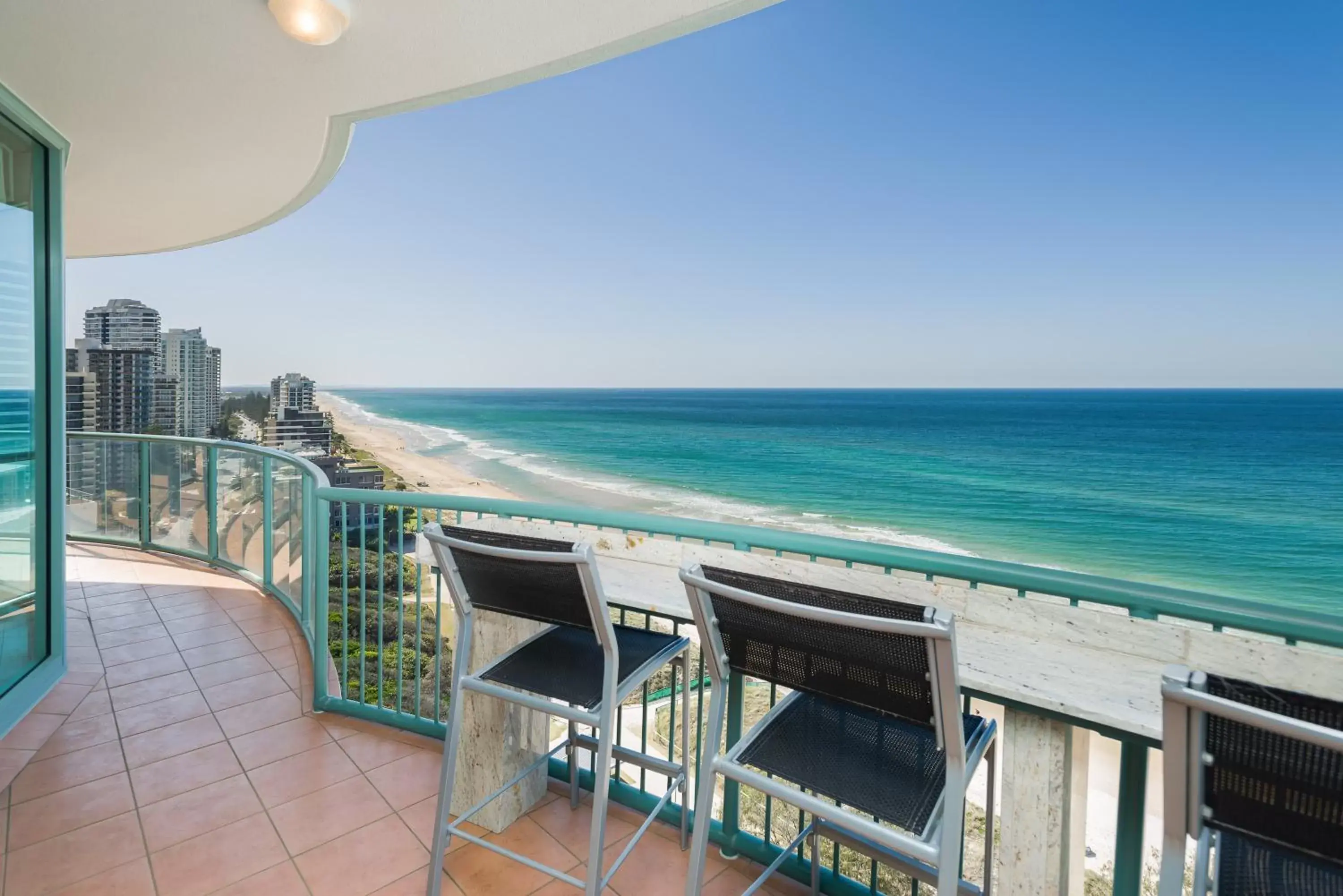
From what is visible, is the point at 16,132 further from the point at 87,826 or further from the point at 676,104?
the point at 676,104

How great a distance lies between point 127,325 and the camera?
34.3ft

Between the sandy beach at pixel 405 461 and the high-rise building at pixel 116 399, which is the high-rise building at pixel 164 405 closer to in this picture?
the high-rise building at pixel 116 399

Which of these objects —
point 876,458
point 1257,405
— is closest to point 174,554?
point 876,458

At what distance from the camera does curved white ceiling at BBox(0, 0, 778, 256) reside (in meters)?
1.97

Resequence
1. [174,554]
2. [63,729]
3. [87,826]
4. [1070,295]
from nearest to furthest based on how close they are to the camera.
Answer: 1. [87,826]
2. [63,729]
3. [174,554]
4. [1070,295]

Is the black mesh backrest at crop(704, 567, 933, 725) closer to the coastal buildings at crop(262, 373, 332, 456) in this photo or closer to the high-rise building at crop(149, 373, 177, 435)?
the high-rise building at crop(149, 373, 177, 435)

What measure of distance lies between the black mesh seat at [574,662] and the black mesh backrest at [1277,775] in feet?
3.64

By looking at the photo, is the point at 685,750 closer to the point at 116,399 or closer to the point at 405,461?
the point at 116,399

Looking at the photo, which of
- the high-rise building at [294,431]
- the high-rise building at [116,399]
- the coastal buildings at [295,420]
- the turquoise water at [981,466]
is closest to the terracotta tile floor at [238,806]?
the high-rise building at [116,399]

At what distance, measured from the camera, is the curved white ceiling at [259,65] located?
1971 mm

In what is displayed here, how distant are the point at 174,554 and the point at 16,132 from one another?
3.48m

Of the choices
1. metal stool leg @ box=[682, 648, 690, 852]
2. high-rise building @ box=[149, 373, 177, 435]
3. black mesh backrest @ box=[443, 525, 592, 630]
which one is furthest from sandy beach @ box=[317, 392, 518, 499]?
black mesh backrest @ box=[443, 525, 592, 630]

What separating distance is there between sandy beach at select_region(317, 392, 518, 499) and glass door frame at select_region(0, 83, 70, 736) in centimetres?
Answer: 2035

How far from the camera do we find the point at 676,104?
80.0ft
